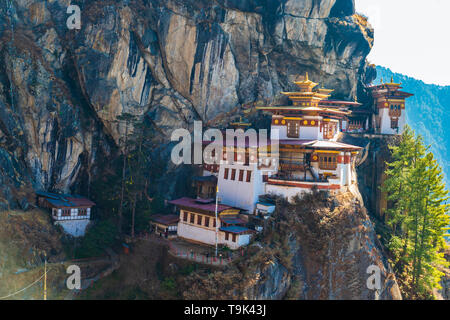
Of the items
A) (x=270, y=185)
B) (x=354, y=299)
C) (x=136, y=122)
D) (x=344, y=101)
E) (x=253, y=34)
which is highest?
(x=253, y=34)

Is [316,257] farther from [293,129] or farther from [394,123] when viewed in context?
[394,123]

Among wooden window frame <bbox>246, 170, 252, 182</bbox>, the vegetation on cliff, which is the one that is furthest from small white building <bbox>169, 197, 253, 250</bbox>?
the vegetation on cliff

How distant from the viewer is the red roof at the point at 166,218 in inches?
1611

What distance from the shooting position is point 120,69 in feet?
143

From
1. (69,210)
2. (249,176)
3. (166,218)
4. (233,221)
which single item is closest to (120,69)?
(69,210)

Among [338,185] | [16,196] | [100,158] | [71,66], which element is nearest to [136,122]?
[100,158]

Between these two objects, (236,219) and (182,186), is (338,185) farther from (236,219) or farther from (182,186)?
(182,186)

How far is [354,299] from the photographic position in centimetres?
3759

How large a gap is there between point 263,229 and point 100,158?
56.6ft

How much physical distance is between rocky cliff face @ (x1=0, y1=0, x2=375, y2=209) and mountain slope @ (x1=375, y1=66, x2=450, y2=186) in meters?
74.6

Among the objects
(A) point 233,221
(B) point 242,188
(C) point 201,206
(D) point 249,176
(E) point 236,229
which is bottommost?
(E) point 236,229

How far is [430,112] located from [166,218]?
101 metres

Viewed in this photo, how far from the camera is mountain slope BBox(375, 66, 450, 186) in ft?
387

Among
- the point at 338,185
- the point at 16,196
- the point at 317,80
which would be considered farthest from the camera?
the point at 317,80
